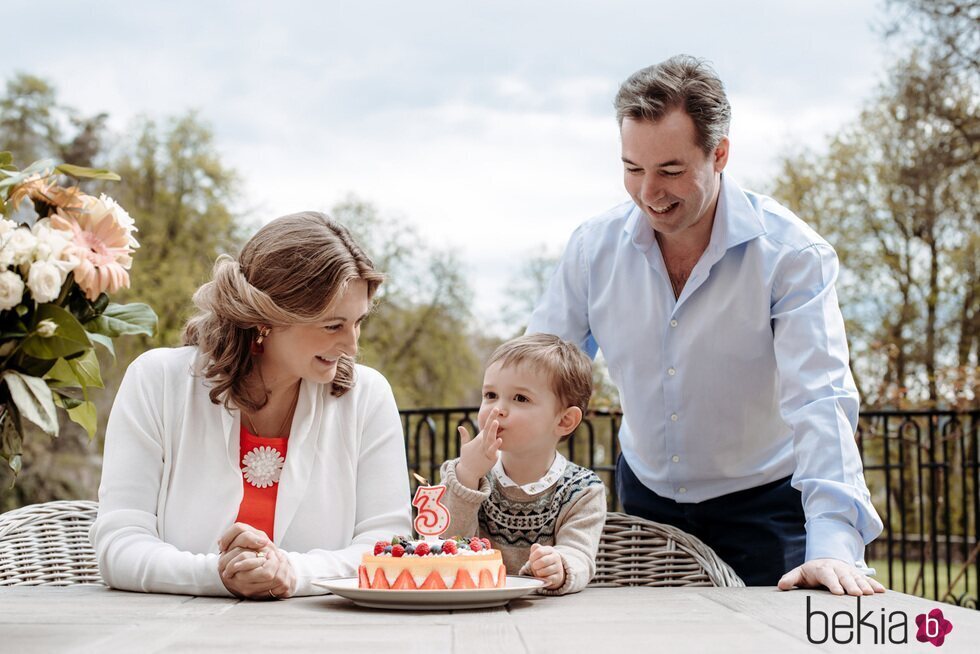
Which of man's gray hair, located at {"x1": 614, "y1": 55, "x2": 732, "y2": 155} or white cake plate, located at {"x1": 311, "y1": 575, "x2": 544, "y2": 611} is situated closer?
white cake plate, located at {"x1": 311, "y1": 575, "x2": 544, "y2": 611}

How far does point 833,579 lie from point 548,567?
539 mm

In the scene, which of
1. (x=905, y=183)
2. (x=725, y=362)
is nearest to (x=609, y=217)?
(x=725, y=362)

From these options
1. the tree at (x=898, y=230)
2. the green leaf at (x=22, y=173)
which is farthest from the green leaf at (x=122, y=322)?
the tree at (x=898, y=230)

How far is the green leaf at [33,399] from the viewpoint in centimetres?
138

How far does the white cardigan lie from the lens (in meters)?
2.13

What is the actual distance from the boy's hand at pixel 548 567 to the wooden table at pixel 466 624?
0.04 meters

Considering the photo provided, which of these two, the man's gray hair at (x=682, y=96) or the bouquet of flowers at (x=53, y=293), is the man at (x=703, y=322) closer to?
the man's gray hair at (x=682, y=96)

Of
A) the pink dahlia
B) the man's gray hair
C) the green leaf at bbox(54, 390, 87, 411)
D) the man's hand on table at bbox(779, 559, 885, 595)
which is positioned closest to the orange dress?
the green leaf at bbox(54, 390, 87, 411)

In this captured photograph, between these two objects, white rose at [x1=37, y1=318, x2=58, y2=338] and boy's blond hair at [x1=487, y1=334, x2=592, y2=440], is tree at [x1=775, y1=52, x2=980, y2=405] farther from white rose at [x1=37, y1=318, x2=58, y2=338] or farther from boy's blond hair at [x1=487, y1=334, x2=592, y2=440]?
white rose at [x1=37, y1=318, x2=58, y2=338]

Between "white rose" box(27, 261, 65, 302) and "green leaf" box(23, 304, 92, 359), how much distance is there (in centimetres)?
4

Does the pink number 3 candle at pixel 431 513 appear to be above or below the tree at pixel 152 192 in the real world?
below

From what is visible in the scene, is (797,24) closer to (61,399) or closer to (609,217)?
(609,217)

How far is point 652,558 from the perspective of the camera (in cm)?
243

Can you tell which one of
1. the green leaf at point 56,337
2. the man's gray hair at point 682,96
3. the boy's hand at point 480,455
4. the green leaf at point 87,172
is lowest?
the boy's hand at point 480,455
